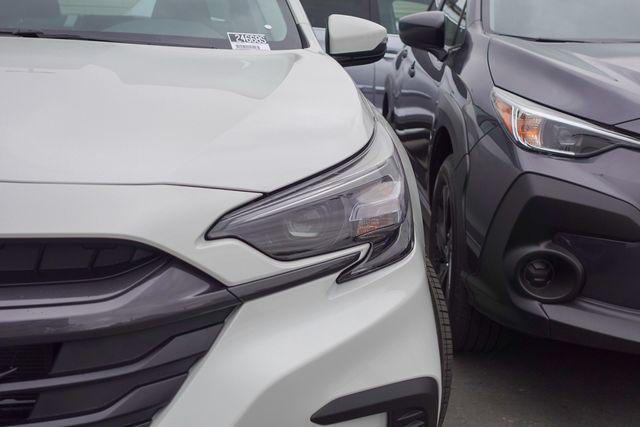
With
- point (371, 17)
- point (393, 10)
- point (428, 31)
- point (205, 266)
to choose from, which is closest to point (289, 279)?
point (205, 266)

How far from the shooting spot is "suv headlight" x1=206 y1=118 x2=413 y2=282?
1.73 metres

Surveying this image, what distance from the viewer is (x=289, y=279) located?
172 centimetres

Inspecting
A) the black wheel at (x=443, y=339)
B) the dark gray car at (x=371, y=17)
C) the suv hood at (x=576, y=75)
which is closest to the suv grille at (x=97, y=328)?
the black wheel at (x=443, y=339)

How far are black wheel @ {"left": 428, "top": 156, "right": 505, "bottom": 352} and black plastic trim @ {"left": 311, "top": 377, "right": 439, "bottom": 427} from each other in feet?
4.54

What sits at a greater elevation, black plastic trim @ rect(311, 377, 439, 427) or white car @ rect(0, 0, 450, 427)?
white car @ rect(0, 0, 450, 427)

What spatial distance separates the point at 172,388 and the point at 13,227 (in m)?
0.38

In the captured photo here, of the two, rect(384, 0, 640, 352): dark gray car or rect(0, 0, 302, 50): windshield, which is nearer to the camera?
rect(384, 0, 640, 352): dark gray car

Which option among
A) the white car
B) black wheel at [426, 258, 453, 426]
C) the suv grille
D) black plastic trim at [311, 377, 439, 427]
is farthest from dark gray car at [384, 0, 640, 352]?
the suv grille

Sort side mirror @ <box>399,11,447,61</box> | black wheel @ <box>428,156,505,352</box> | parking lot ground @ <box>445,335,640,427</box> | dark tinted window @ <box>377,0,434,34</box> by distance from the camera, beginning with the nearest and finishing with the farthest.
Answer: parking lot ground @ <box>445,335,640,427</box> < black wheel @ <box>428,156,505,352</box> < side mirror @ <box>399,11,447,61</box> < dark tinted window @ <box>377,0,434,34</box>

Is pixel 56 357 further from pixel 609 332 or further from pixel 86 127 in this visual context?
pixel 609 332

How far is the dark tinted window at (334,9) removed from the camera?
697 centimetres

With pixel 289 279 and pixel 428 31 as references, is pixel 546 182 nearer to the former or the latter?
pixel 289 279

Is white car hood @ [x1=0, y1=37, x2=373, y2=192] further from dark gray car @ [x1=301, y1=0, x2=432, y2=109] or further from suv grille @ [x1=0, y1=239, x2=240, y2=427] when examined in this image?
dark gray car @ [x1=301, y1=0, x2=432, y2=109]

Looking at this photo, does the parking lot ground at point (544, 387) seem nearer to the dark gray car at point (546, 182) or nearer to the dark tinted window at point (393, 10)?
the dark gray car at point (546, 182)
